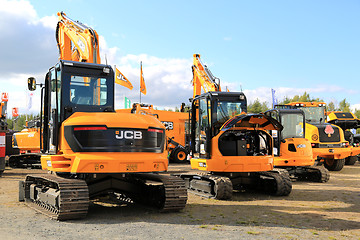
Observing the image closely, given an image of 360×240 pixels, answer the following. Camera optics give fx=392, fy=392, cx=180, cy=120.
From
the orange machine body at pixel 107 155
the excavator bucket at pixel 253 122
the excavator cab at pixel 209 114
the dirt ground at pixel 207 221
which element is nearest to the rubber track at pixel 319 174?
the dirt ground at pixel 207 221

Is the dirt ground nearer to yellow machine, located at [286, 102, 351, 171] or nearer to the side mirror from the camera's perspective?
the side mirror

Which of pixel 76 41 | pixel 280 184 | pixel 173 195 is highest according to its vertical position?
pixel 76 41

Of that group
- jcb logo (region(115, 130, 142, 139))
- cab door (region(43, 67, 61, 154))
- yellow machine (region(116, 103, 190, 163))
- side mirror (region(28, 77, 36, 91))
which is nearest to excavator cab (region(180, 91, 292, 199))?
jcb logo (region(115, 130, 142, 139))

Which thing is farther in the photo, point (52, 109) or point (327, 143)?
point (327, 143)

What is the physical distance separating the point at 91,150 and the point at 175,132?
18.0m

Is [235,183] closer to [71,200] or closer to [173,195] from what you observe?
[173,195]

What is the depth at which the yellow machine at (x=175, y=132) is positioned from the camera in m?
24.2

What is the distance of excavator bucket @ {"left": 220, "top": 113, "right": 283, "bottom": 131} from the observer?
1026 centimetres

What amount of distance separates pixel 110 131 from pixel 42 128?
2.50 metres

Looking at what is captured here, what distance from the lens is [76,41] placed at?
13.8 meters

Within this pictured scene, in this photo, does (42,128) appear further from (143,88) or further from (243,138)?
(143,88)

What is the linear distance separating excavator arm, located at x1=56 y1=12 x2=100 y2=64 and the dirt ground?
17.5ft

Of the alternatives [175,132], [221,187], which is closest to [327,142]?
[221,187]

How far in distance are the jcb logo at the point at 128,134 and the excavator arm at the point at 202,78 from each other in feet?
38.8
